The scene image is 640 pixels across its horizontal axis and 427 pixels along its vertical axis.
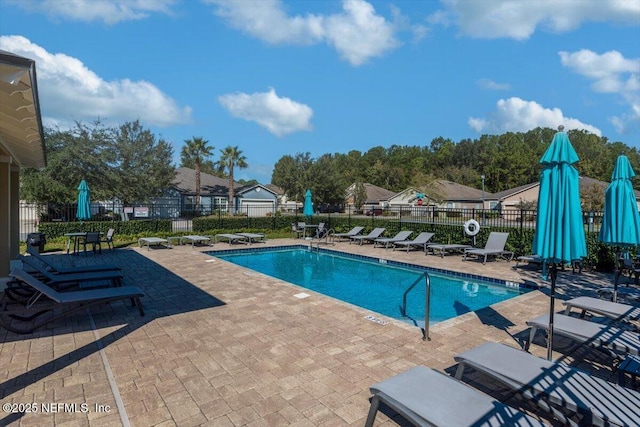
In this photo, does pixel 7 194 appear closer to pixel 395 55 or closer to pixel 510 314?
pixel 510 314

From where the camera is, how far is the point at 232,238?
1600 cm

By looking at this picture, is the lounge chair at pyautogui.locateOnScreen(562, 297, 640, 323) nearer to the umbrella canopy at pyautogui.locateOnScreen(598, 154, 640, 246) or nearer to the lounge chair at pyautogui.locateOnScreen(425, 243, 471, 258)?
the umbrella canopy at pyautogui.locateOnScreen(598, 154, 640, 246)

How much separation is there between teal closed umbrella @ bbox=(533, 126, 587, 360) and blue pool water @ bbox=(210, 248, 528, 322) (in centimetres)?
185

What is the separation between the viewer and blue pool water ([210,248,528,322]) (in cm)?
725

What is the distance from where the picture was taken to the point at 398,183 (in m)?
58.1

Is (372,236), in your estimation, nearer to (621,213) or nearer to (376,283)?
(376,283)

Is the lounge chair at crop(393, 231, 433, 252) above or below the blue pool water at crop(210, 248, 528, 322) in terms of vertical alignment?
above

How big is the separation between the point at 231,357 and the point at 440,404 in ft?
8.01

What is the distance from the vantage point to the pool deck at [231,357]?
9.85ft

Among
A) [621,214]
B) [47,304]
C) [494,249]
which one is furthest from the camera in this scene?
[494,249]

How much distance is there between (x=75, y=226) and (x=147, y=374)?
13877 mm

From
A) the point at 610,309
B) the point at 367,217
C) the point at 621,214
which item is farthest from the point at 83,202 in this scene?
the point at 621,214

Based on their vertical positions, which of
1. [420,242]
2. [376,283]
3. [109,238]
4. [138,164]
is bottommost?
[376,283]

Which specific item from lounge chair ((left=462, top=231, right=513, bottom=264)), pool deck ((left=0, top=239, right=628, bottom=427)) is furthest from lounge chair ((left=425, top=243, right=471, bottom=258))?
pool deck ((left=0, top=239, right=628, bottom=427))
